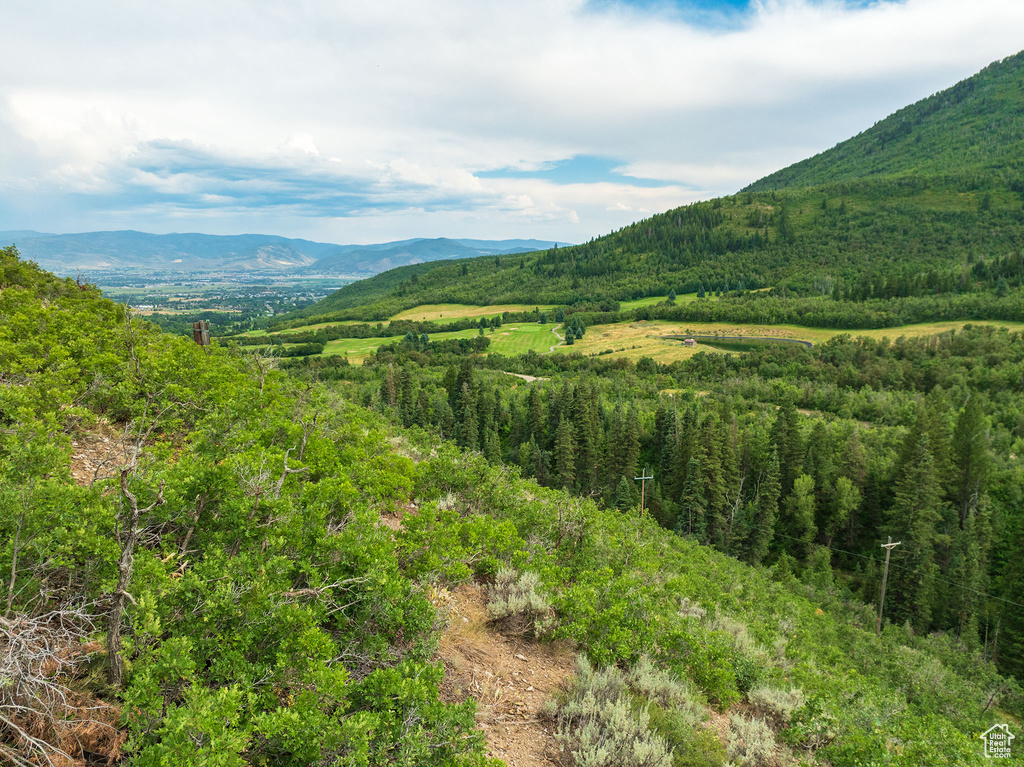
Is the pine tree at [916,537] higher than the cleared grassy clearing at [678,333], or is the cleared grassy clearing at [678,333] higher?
the cleared grassy clearing at [678,333]

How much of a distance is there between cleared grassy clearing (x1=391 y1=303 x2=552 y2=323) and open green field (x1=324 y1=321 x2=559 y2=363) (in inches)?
965

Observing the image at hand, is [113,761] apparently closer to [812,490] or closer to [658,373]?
[812,490]

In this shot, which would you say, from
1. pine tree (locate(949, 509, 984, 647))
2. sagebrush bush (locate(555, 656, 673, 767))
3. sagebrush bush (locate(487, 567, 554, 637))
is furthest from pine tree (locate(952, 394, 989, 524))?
sagebrush bush (locate(555, 656, 673, 767))

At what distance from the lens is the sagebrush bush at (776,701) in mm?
8492

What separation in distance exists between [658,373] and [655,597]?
93.1 m

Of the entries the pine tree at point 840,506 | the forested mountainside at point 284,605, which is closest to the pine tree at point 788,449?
the pine tree at point 840,506

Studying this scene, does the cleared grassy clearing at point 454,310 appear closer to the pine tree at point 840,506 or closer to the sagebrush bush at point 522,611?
the pine tree at point 840,506

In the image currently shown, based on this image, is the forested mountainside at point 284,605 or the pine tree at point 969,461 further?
the pine tree at point 969,461

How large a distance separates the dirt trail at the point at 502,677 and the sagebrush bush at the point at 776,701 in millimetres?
3473

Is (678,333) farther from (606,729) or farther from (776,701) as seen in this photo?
(606,729)

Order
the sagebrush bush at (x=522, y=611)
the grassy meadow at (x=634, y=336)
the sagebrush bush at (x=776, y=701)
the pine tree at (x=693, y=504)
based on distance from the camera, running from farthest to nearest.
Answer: the grassy meadow at (x=634, y=336), the pine tree at (x=693, y=504), the sagebrush bush at (x=522, y=611), the sagebrush bush at (x=776, y=701)

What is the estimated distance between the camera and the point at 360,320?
6467 inches

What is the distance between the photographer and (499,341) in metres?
129

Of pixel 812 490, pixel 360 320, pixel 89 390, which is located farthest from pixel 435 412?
pixel 360 320
